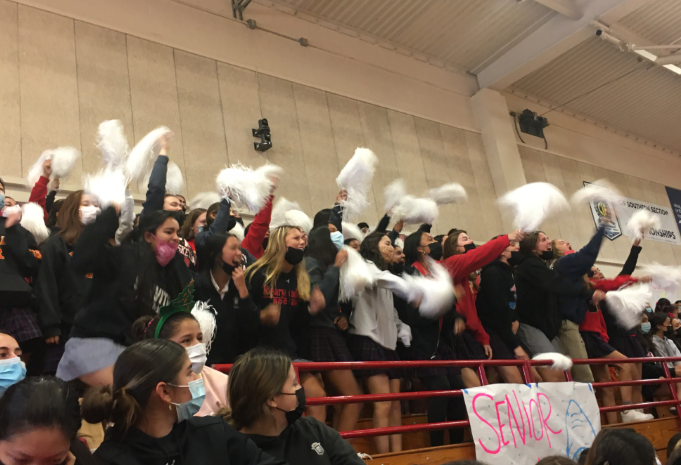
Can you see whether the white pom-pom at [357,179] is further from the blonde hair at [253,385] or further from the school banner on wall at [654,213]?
the school banner on wall at [654,213]

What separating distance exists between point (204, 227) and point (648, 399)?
175 inches

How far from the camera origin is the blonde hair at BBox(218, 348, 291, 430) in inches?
81.1

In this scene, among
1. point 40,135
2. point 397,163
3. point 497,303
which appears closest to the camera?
point 497,303

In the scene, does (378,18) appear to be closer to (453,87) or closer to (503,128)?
(453,87)

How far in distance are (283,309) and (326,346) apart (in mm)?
364

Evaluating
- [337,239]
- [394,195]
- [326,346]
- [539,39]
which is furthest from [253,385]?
[539,39]

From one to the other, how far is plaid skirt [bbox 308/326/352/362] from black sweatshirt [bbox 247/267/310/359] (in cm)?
7

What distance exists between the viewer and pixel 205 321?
9.25 feet

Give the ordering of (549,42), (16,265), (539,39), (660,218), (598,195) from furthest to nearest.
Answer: (660,218), (539,39), (549,42), (598,195), (16,265)

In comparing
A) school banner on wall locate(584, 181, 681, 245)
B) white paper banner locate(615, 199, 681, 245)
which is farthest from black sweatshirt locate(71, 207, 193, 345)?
white paper banner locate(615, 199, 681, 245)

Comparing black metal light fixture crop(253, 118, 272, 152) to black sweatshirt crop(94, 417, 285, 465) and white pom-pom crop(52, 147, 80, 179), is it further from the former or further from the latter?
black sweatshirt crop(94, 417, 285, 465)

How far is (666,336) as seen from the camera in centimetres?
690

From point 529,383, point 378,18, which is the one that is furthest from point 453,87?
point 529,383

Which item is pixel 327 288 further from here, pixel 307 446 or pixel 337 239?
pixel 307 446
